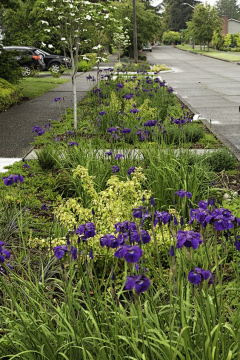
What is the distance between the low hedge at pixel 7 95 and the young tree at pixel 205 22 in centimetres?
4736

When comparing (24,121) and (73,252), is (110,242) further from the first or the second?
(24,121)

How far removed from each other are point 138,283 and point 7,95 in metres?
12.0

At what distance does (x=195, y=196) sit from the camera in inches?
190

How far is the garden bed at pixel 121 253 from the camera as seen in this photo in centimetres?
206

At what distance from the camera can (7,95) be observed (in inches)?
506

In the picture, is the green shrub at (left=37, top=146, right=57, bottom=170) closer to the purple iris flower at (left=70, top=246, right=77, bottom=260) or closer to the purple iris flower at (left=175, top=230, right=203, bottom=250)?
the purple iris flower at (left=70, top=246, right=77, bottom=260)

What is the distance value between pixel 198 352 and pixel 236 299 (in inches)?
31.2

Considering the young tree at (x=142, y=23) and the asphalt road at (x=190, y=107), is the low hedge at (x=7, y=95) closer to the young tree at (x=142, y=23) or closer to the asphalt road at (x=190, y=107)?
the asphalt road at (x=190, y=107)

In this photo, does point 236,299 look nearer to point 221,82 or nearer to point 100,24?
point 100,24

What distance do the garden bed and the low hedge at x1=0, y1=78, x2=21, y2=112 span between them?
356cm

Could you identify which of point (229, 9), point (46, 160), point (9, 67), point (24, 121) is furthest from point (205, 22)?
point (229, 9)

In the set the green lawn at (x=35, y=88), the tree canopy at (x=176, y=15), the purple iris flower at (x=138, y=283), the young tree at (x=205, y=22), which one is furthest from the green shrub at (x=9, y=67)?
the tree canopy at (x=176, y=15)

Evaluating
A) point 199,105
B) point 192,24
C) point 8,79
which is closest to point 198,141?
point 199,105

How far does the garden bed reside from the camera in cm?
206
